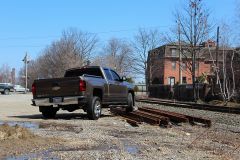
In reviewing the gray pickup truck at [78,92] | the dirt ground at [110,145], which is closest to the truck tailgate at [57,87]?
the gray pickup truck at [78,92]

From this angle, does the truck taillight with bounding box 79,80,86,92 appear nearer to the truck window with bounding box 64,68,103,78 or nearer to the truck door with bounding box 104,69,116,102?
the truck door with bounding box 104,69,116,102

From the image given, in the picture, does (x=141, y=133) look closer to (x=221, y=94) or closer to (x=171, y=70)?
(x=221, y=94)

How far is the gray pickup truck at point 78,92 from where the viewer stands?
60.1 ft

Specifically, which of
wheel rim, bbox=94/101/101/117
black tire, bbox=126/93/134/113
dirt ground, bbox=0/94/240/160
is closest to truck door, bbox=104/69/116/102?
wheel rim, bbox=94/101/101/117

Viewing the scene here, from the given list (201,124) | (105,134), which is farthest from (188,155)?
(201,124)

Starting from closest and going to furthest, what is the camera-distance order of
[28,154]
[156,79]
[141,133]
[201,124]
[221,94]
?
1. [28,154]
2. [141,133]
3. [201,124]
4. [221,94]
5. [156,79]

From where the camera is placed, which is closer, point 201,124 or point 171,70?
point 201,124

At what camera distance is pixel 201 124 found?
18.0 metres

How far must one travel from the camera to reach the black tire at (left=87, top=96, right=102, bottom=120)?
60.3 feet

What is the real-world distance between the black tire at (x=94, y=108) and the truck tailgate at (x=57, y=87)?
64 cm

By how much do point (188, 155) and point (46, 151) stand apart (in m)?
2.71

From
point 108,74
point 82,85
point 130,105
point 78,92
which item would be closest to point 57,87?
point 78,92

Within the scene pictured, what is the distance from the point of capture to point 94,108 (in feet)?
61.3

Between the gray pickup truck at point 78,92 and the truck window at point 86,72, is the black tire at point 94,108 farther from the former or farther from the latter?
the truck window at point 86,72
